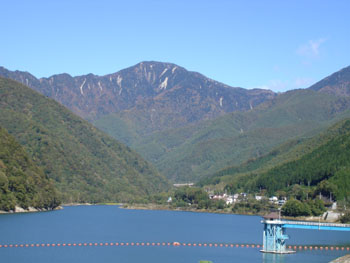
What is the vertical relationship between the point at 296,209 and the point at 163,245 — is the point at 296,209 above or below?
above

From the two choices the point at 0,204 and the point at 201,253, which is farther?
the point at 0,204

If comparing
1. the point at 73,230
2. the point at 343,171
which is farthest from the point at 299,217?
the point at 73,230

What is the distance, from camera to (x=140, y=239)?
412ft

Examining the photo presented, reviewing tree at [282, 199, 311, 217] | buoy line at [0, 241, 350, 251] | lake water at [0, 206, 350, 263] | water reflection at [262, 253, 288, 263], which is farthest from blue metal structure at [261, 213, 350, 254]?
tree at [282, 199, 311, 217]

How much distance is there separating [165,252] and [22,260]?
74.1ft

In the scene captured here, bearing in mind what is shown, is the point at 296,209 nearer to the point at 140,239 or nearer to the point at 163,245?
the point at 140,239

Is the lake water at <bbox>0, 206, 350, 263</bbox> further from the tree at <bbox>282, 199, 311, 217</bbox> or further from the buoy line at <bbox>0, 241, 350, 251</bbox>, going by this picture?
the tree at <bbox>282, 199, 311, 217</bbox>

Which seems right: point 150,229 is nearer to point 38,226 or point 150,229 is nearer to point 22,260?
point 38,226

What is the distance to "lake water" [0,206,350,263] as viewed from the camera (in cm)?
9781

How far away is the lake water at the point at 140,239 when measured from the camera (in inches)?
3851

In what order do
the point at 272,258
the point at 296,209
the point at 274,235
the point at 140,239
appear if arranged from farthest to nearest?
the point at 296,209
the point at 140,239
the point at 274,235
the point at 272,258

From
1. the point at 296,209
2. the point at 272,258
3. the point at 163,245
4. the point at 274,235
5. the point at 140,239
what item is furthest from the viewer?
the point at 296,209

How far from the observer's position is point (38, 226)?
14450cm

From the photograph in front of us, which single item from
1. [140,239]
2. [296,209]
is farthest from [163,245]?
[296,209]
